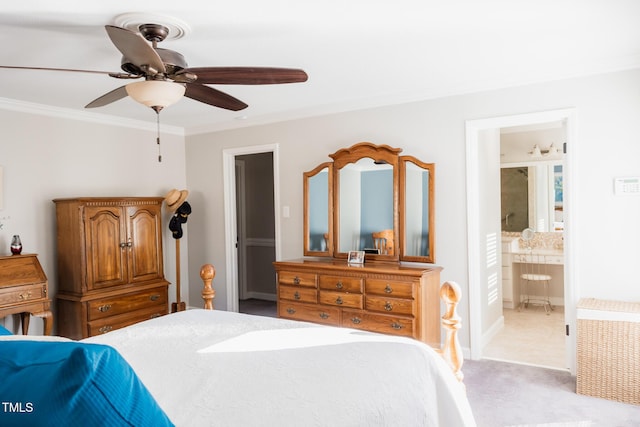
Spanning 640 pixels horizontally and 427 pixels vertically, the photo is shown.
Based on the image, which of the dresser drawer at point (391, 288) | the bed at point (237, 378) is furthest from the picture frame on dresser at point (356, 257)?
the bed at point (237, 378)

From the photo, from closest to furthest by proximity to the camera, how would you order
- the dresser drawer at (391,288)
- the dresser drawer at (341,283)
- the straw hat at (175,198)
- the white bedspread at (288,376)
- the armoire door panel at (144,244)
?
1. the white bedspread at (288,376)
2. the dresser drawer at (391,288)
3. the dresser drawer at (341,283)
4. the armoire door panel at (144,244)
5. the straw hat at (175,198)

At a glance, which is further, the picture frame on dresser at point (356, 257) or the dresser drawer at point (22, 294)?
the picture frame on dresser at point (356, 257)

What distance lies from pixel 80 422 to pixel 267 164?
5989mm

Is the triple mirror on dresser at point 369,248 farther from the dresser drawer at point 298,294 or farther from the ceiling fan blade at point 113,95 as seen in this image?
the ceiling fan blade at point 113,95

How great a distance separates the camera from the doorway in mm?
3459

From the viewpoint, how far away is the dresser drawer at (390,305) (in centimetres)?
358

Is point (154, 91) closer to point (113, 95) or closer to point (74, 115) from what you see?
point (113, 95)

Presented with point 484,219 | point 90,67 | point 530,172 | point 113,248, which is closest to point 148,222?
point 113,248

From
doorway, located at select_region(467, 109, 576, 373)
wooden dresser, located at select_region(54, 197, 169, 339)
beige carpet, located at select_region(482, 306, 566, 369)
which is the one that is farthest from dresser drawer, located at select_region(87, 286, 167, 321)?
beige carpet, located at select_region(482, 306, 566, 369)

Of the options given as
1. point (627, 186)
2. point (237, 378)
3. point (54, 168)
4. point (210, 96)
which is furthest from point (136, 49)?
point (627, 186)

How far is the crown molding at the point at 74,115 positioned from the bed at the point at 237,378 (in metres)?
3.11

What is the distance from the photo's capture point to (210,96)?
8.96 ft

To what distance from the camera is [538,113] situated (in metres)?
3.54

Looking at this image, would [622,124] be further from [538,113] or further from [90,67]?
[90,67]
